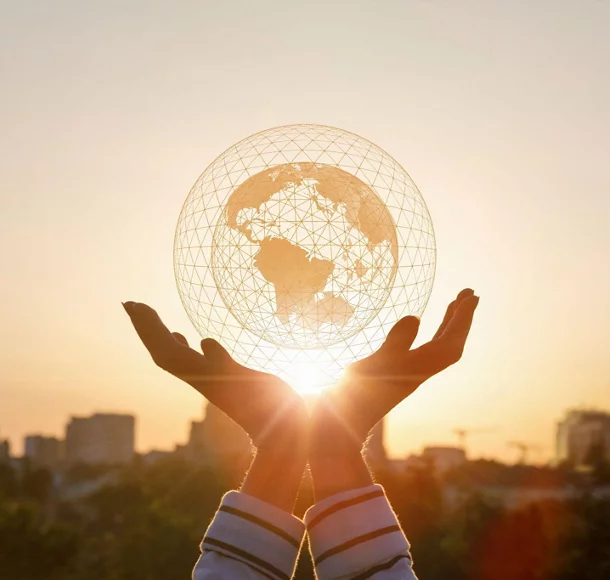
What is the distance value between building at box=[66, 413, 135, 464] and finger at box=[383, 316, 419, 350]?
16459 cm

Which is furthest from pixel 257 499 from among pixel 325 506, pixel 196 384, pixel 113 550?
pixel 113 550

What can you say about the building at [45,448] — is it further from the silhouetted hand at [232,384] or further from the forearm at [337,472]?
the forearm at [337,472]

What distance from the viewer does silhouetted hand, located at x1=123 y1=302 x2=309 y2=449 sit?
2801 millimetres

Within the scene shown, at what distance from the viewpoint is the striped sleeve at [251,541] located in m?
2.54

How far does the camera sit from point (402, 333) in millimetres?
3098

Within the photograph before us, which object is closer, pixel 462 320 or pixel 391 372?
pixel 391 372

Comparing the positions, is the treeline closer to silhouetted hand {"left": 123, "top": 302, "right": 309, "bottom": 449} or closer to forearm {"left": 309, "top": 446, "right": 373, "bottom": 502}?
silhouetted hand {"left": 123, "top": 302, "right": 309, "bottom": 449}

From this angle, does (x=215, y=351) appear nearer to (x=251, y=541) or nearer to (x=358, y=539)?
(x=251, y=541)

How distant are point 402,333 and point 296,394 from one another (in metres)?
0.43

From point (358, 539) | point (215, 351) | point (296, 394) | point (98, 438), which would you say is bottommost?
point (358, 539)

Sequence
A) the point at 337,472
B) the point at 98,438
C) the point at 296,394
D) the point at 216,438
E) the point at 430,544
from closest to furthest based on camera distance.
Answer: the point at 337,472
the point at 296,394
the point at 430,544
the point at 216,438
the point at 98,438

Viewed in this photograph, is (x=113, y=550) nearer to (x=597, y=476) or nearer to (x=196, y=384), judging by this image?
(x=597, y=476)

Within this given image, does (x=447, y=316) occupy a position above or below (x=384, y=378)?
above

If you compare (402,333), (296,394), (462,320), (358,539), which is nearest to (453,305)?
(462,320)
